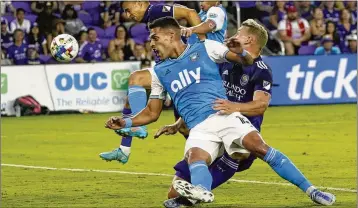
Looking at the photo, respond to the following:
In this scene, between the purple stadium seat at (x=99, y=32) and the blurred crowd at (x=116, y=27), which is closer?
the blurred crowd at (x=116, y=27)

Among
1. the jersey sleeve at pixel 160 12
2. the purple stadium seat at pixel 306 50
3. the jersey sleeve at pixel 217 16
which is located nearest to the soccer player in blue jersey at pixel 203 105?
the jersey sleeve at pixel 160 12

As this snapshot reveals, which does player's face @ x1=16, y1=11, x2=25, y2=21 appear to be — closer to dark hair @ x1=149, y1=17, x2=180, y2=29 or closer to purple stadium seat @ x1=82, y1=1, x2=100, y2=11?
purple stadium seat @ x1=82, y1=1, x2=100, y2=11

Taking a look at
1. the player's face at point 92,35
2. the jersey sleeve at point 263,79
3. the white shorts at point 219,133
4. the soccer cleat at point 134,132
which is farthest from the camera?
the player's face at point 92,35

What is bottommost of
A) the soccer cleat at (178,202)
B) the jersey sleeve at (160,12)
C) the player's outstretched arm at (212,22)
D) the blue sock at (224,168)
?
the soccer cleat at (178,202)

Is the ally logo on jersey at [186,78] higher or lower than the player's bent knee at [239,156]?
higher

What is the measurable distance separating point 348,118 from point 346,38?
251 inches

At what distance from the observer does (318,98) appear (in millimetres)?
25781

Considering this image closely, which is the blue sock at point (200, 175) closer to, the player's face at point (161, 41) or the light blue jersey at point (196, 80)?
the light blue jersey at point (196, 80)

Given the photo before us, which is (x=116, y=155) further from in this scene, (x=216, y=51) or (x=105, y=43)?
(x=105, y=43)

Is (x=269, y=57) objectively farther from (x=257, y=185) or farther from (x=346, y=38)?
(x=257, y=185)

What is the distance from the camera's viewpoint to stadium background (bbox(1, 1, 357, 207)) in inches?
461

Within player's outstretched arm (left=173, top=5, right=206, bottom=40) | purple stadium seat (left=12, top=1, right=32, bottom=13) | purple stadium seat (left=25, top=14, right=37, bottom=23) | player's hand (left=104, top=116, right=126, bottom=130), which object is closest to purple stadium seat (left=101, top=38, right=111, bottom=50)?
purple stadium seat (left=25, top=14, right=37, bottom=23)

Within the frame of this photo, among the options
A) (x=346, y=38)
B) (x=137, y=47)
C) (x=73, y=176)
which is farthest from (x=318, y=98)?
(x=73, y=176)

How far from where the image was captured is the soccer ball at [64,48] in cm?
1334
